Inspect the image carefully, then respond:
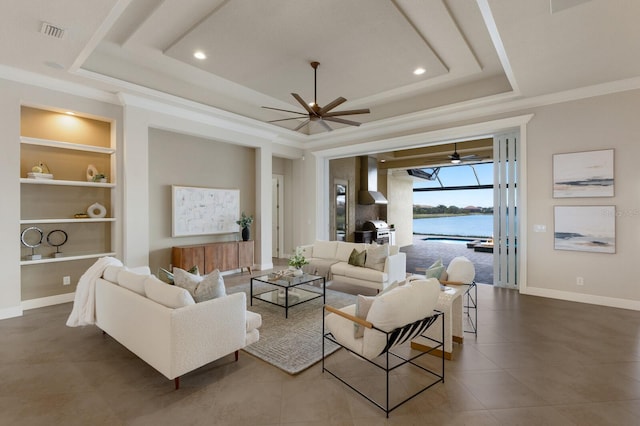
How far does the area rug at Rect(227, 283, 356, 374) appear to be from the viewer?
2875mm

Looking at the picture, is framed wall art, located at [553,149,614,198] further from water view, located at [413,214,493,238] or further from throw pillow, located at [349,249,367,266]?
water view, located at [413,214,493,238]

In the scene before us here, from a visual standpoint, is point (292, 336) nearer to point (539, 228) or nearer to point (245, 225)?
point (245, 225)

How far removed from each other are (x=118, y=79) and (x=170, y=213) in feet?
7.84

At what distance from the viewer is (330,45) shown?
3896 millimetres

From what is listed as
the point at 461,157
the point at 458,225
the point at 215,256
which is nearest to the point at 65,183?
the point at 215,256

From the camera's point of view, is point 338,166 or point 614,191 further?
point 338,166

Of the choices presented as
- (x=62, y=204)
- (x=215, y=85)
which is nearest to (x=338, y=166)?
(x=215, y=85)

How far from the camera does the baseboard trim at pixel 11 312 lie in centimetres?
393

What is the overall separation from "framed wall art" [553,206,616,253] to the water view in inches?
423

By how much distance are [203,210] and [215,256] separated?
39.0 inches

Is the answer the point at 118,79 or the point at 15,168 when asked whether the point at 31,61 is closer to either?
the point at 118,79

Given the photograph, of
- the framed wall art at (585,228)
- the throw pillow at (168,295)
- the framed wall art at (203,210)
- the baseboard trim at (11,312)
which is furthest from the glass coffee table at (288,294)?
the framed wall art at (585,228)

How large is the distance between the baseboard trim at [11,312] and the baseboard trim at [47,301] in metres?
0.24

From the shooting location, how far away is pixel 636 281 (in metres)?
4.27
